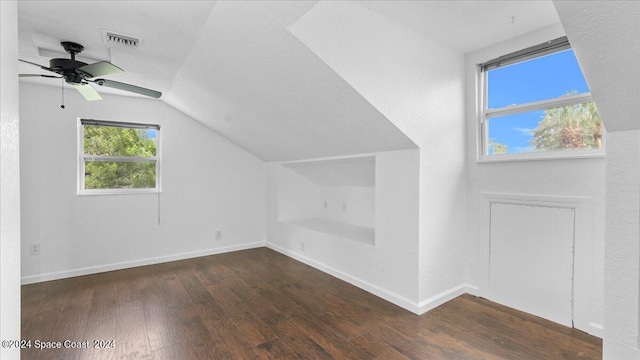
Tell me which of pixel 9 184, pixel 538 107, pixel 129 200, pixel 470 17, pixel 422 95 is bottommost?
pixel 129 200

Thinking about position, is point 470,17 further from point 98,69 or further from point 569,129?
point 98,69

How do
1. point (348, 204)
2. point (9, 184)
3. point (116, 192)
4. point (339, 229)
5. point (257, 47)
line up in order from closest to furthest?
point (9, 184) → point (257, 47) → point (116, 192) → point (339, 229) → point (348, 204)

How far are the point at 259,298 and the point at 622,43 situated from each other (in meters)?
2.98

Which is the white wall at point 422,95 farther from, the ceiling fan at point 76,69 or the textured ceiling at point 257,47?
the ceiling fan at point 76,69

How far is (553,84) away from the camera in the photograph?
2.40 metres

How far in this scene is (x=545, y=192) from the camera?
241 cm

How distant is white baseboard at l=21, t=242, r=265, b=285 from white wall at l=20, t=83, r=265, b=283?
11 millimetres

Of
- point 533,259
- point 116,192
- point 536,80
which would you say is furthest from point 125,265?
point 536,80

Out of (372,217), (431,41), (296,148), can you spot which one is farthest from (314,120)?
(372,217)

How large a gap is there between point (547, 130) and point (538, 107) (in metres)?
0.21

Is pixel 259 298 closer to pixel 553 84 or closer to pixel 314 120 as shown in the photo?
pixel 314 120

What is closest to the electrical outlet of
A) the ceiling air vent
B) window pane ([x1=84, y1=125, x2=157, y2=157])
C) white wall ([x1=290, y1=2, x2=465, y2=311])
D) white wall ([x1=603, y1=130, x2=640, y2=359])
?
window pane ([x1=84, y1=125, x2=157, y2=157])

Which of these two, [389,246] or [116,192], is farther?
[116,192]

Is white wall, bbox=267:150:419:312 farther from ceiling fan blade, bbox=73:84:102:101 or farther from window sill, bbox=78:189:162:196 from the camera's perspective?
ceiling fan blade, bbox=73:84:102:101
